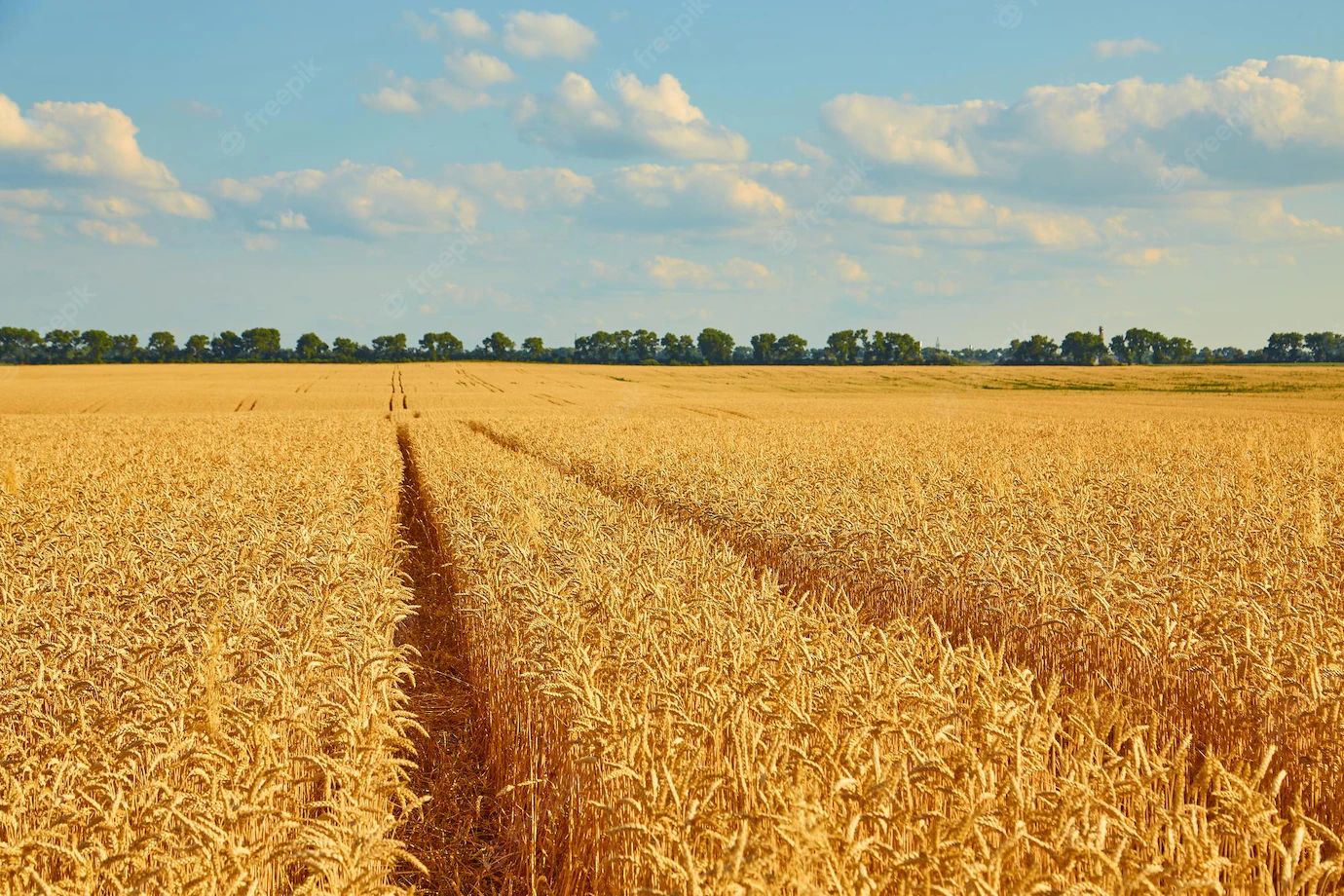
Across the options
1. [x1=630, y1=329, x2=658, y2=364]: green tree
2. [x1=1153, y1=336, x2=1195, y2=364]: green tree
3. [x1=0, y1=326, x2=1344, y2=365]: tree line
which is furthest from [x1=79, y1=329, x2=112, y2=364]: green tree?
[x1=1153, y1=336, x2=1195, y2=364]: green tree

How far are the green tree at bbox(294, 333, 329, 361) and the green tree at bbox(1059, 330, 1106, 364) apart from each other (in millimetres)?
123583

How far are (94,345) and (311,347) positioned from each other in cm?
3174

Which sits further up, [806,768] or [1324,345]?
[1324,345]

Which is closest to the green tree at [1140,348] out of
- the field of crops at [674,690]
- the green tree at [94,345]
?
the field of crops at [674,690]

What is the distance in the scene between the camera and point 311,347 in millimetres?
148250

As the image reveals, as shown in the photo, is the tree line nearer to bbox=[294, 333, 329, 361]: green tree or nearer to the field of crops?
bbox=[294, 333, 329, 361]: green tree

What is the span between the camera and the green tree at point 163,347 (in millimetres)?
135000

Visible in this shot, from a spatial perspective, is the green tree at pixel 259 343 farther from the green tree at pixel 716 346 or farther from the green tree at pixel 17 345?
the green tree at pixel 716 346

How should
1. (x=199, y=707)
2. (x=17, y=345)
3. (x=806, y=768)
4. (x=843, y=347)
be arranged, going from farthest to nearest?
(x=843, y=347) < (x=17, y=345) < (x=199, y=707) < (x=806, y=768)

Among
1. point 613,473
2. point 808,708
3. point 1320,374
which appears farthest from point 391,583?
point 1320,374

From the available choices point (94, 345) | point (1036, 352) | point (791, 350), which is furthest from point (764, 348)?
point (94, 345)

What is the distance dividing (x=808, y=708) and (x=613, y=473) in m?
13.1

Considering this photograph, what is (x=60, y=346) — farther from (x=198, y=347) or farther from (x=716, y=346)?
(x=716, y=346)

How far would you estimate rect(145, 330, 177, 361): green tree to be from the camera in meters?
135
